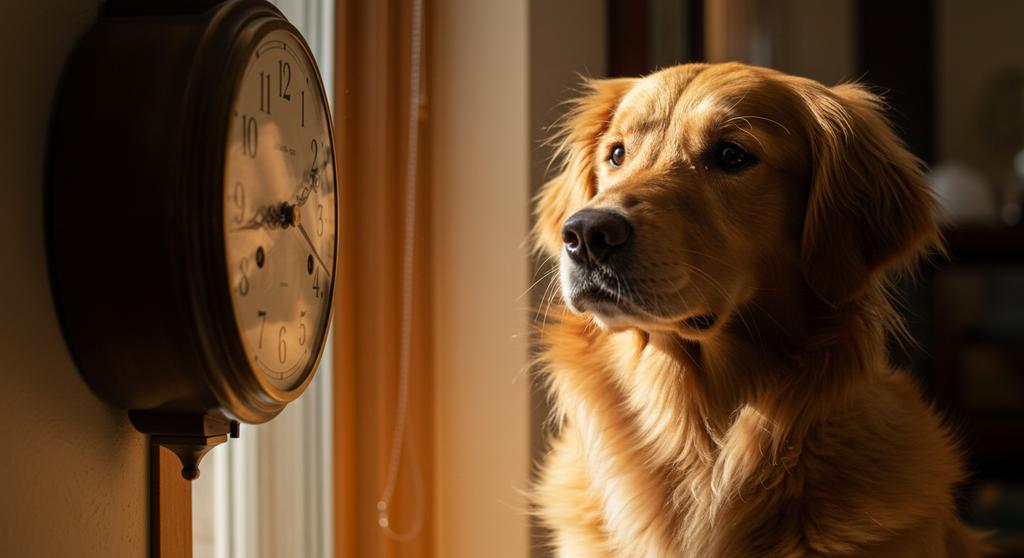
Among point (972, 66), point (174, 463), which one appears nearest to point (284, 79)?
point (174, 463)

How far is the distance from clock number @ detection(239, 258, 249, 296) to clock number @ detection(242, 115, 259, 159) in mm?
103

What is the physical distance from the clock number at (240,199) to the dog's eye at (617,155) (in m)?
0.77

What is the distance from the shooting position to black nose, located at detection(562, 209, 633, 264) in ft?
3.72

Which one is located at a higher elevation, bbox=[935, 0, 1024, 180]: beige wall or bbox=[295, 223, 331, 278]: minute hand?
bbox=[935, 0, 1024, 180]: beige wall

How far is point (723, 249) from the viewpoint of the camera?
1233 mm

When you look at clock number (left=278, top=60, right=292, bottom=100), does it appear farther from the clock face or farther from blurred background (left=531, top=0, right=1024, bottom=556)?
blurred background (left=531, top=0, right=1024, bottom=556)

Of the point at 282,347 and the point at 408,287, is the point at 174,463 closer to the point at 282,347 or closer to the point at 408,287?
the point at 282,347

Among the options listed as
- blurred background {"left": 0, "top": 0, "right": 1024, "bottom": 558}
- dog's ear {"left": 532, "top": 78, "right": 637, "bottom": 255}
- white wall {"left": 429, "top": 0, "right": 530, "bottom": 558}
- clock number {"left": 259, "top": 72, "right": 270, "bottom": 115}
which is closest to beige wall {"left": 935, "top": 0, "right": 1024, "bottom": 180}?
blurred background {"left": 0, "top": 0, "right": 1024, "bottom": 558}

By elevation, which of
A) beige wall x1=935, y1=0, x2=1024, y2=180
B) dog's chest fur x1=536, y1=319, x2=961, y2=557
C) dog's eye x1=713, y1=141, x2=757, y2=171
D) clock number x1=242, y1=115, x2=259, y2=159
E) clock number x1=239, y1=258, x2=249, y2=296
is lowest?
dog's chest fur x1=536, y1=319, x2=961, y2=557

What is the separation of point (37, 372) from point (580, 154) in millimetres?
1019

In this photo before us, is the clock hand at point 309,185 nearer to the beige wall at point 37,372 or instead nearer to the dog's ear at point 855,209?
the beige wall at point 37,372

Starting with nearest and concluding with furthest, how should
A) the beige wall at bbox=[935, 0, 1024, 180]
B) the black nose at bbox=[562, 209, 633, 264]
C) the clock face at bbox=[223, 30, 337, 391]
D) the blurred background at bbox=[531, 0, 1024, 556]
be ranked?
the clock face at bbox=[223, 30, 337, 391]
the black nose at bbox=[562, 209, 633, 264]
the blurred background at bbox=[531, 0, 1024, 556]
the beige wall at bbox=[935, 0, 1024, 180]

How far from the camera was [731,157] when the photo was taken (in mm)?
1299

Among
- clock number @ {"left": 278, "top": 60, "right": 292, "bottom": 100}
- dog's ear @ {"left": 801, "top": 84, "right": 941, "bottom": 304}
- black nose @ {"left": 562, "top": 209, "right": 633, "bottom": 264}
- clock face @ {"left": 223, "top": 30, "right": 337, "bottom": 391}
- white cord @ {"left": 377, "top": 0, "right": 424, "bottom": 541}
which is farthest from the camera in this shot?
white cord @ {"left": 377, "top": 0, "right": 424, "bottom": 541}
